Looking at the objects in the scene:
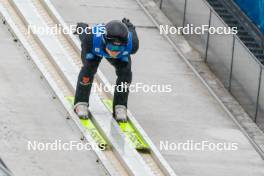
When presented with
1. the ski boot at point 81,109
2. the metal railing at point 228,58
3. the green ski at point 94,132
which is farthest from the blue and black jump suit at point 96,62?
the metal railing at point 228,58

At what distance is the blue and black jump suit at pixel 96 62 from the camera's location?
17.0 metres

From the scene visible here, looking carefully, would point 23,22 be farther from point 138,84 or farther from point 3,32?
point 138,84

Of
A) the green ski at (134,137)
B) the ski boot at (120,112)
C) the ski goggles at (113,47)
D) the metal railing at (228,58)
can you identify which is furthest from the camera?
the metal railing at (228,58)

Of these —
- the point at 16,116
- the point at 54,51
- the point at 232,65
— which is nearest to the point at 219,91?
the point at 232,65

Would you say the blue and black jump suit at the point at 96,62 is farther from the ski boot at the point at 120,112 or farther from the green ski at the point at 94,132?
the green ski at the point at 94,132

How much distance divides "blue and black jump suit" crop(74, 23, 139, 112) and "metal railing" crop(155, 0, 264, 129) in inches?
125

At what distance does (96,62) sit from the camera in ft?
56.7

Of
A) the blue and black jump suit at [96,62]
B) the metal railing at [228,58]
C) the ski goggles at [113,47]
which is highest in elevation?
the ski goggles at [113,47]

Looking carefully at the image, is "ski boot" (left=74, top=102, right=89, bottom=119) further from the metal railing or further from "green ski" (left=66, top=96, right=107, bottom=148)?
the metal railing

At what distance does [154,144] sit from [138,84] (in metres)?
2.15

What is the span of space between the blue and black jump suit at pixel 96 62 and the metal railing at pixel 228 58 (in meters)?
3.19

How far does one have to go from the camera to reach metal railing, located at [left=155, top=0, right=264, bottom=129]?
20.0 m

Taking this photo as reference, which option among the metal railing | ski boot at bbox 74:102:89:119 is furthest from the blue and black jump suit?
the metal railing

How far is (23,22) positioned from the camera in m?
20.2
